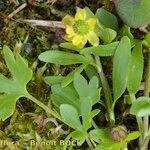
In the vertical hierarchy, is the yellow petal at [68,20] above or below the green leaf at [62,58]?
above

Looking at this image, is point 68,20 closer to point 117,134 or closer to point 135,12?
point 135,12

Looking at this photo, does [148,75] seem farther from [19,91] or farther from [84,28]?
[19,91]

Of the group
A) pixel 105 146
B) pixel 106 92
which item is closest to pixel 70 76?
pixel 106 92

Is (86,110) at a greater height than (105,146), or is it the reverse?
(86,110)

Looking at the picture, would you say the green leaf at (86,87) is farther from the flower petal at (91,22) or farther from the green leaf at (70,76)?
the flower petal at (91,22)

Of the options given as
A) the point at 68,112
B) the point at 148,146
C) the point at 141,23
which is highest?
the point at 141,23

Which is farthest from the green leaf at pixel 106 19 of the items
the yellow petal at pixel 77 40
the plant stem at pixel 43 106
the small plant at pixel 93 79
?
the plant stem at pixel 43 106

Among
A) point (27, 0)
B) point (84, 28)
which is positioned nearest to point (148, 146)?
point (84, 28)
